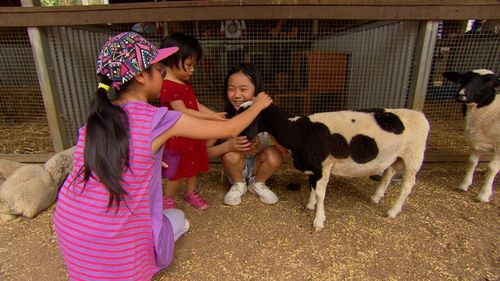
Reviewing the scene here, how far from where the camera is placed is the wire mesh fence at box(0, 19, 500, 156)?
3.42m

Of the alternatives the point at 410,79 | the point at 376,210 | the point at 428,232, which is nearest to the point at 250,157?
the point at 376,210

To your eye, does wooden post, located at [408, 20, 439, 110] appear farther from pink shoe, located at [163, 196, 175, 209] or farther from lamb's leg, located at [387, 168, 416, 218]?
pink shoe, located at [163, 196, 175, 209]

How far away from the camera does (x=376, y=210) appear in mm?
2801

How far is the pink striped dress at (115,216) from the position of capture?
151 centimetres

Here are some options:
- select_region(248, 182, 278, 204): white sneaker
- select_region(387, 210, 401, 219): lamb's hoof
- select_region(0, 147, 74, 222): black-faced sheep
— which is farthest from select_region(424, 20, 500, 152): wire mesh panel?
select_region(0, 147, 74, 222): black-faced sheep

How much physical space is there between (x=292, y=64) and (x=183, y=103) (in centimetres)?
243

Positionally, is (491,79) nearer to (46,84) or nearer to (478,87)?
(478,87)

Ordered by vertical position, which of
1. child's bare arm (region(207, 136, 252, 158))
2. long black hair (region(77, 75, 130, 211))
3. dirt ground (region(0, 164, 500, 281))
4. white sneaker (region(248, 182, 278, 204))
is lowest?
dirt ground (region(0, 164, 500, 281))

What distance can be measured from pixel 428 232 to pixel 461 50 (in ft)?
7.50

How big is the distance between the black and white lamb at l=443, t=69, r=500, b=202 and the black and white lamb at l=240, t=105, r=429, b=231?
76cm

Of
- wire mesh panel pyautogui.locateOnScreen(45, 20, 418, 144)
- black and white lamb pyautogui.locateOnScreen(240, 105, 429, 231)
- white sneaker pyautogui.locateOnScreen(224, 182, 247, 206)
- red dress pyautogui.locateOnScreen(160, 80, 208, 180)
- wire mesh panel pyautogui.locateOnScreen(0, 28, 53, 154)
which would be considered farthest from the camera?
wire mesh panel pyautogui.locateOnScreen(0, 28, 53, 154)

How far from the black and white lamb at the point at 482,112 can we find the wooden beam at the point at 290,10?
2.24 ft

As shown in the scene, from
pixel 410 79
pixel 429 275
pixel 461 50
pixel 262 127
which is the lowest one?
pixel 429 275

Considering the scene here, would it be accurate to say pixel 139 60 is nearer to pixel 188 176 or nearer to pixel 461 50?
pixel 188 176
